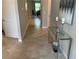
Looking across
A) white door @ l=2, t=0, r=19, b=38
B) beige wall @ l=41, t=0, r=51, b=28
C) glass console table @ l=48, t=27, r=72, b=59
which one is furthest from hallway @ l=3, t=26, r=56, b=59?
beige wall @ l=41, t=0, r=51, b=28

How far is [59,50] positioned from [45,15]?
4.20m

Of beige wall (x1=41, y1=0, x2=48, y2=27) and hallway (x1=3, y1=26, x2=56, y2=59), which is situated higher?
beige wall (x1=41, y1=0, x2=48, y2=27)

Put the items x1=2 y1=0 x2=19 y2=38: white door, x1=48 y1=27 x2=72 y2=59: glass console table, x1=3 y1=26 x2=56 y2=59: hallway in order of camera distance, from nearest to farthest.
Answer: x1=48 y1=27 x2=72 y2=59: glass console table
x1=3 y1=26 x2=56 y2=59: hallway
x1=2 y1=0 x2=19 y2=38: white door

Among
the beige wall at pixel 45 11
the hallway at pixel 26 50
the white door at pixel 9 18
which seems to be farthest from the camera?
the beige wall at pixel 45 11

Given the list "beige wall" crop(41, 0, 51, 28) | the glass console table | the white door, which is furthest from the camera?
"beige wall" crop(41, 0, 51, 28)

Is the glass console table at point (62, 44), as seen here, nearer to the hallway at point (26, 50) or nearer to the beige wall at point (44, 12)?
the hallway at point (26, 50)

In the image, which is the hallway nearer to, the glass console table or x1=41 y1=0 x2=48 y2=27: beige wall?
the glass console table

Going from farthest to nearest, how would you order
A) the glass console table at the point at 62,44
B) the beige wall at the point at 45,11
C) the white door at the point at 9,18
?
the beige wall at the point at 45,11 → the white door at the point at 9,18 → the glass console table at the point at 62,44

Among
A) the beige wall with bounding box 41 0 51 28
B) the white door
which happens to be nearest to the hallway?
the white door

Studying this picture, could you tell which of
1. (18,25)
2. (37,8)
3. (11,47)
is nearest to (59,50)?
(11,47)

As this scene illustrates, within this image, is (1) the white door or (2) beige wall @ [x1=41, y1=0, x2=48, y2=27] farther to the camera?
(2) beige wall @ [x1=41, y1=0, x2=48, y2=27]

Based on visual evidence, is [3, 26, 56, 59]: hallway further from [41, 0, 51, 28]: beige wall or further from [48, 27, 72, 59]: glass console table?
[41, 0, 51, 28]: beige wall

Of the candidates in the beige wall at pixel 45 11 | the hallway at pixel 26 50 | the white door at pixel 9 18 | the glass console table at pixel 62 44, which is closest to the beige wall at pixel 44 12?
the beige wall at pixel 45 11

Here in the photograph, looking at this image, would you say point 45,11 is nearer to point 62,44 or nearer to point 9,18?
point 9,18
